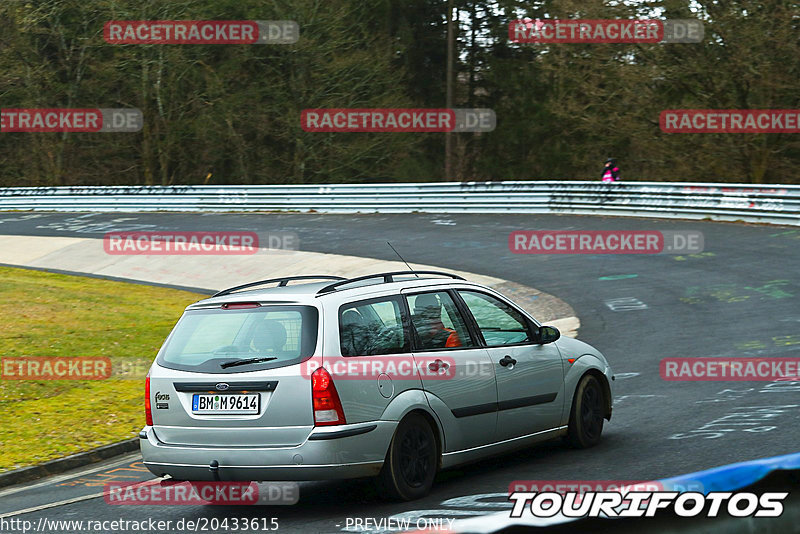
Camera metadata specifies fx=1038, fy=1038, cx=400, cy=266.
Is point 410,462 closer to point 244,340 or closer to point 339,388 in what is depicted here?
point 339,388

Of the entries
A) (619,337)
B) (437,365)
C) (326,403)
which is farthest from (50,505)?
(619,337)

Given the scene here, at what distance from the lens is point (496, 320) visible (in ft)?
27.0

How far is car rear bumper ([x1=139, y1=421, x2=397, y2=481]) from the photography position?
6.50 metres

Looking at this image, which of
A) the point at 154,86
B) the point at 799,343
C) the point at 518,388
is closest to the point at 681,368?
→ the point at 799,343

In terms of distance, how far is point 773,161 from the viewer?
30859 mm

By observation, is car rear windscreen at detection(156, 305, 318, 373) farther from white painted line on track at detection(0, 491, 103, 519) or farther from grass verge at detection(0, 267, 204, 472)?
grass verge at detection(0, 267, 204, 472)

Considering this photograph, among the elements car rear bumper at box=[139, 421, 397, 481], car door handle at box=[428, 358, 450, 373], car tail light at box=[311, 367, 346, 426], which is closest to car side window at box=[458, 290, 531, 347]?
car door handle at box=[428, 358, 450, 373]

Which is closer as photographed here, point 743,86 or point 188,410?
point 188,410

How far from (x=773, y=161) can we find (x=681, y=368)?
21.4m

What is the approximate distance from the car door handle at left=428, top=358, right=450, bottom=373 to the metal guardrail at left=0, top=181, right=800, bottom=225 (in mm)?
17263

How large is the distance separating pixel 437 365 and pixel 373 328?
1.77 feet

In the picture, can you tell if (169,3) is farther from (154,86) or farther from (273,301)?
(273,301)

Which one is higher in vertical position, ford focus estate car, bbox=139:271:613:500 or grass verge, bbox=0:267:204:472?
ford focus estate car, bbox=139:271:613:500

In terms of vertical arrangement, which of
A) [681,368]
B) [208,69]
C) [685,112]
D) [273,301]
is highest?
[208,69]
